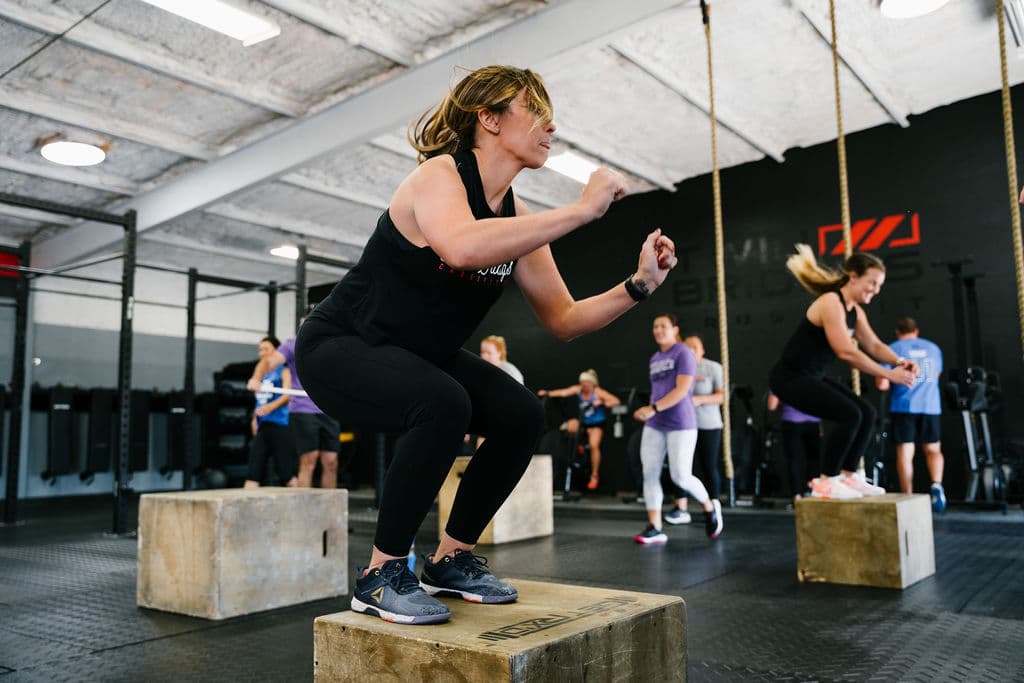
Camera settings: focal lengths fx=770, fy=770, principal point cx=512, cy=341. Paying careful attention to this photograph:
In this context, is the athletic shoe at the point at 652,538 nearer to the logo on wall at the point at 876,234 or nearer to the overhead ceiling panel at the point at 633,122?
the overhead ceiling panel at the point at 633,122

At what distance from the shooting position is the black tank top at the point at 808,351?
363 cm

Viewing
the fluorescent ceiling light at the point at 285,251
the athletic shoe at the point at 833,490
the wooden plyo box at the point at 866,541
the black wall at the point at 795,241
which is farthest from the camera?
the fluorescent ceiling light at the point at 285,251

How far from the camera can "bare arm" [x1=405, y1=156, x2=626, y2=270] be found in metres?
1.33

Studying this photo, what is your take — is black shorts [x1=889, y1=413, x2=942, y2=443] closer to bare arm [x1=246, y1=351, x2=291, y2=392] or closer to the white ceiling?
the white ceiling

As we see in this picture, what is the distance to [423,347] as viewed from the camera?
61.4 inches

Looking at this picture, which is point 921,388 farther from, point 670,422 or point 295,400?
point 295,400

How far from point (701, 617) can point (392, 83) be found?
446 cm

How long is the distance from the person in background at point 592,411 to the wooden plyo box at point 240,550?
17.2 feet

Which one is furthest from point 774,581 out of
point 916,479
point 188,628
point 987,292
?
point 987,292

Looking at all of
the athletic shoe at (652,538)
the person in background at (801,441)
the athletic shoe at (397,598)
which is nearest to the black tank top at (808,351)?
the athletic shoe at (652,538)

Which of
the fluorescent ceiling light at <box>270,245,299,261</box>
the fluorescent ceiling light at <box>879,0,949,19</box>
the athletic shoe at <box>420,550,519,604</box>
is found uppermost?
the fluorescent ceiling light at <box>879,0,949,19</box>

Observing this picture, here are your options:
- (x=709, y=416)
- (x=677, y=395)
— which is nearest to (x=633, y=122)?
(x=709, y=416)

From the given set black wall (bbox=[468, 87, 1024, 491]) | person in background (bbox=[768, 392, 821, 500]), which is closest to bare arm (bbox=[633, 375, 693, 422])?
person in background (bbox=[768, 392, 821, 500])

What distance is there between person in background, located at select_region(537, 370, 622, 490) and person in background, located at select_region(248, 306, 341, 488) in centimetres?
348
